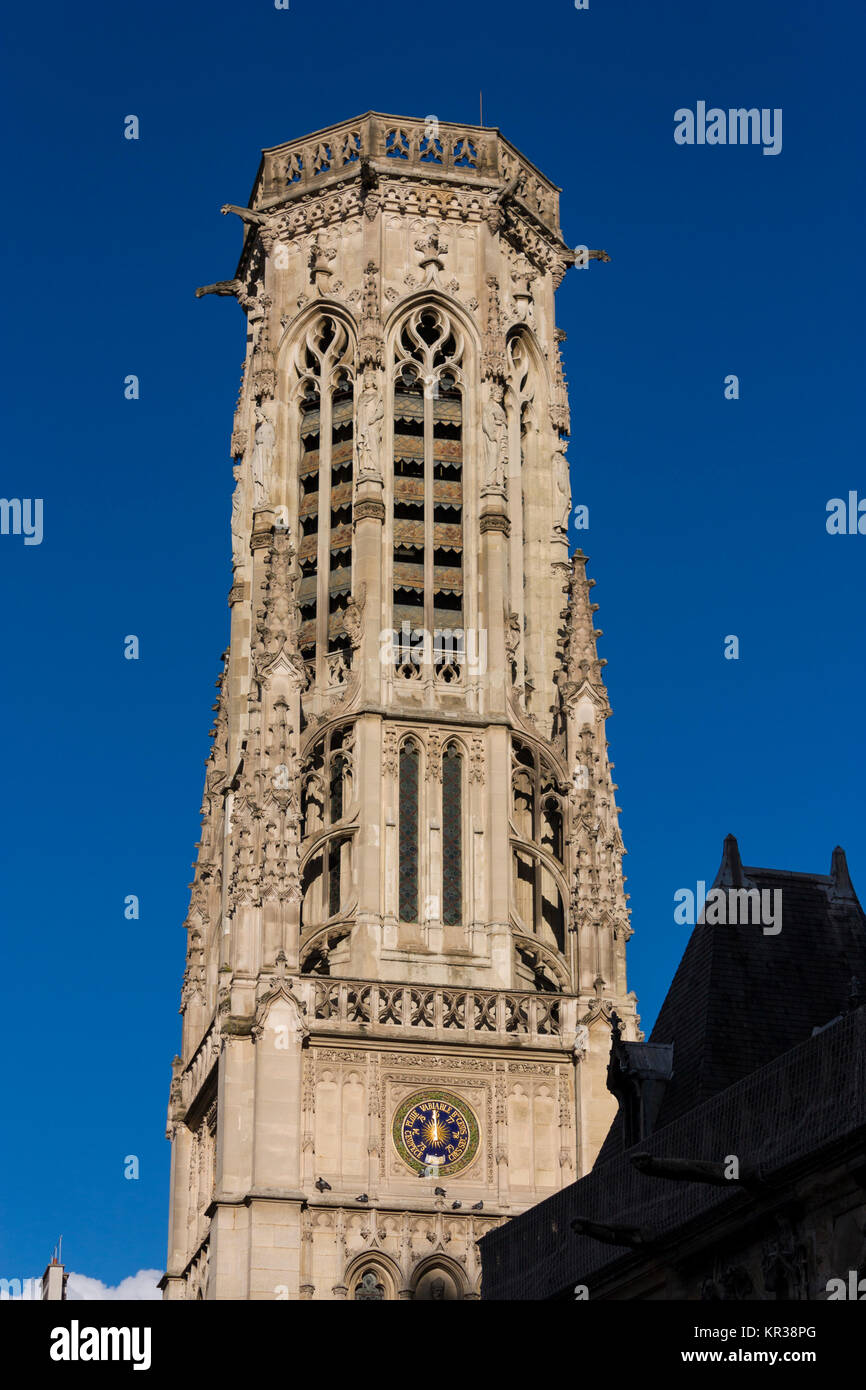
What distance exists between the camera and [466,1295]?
175ft

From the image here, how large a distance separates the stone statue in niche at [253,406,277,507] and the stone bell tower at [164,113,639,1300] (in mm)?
73

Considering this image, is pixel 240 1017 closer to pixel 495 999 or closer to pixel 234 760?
pixel 495 999

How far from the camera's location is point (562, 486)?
65562 mm

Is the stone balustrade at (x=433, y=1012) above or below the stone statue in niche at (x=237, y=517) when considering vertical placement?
below

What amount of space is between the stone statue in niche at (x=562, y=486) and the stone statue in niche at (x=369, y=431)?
5.25 m

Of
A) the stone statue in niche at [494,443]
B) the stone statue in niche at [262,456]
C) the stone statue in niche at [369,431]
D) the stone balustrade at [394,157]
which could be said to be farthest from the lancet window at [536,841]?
the stone balustrade at [394,157]

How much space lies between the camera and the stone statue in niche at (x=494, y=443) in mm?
62531

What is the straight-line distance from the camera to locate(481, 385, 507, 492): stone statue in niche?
205ft

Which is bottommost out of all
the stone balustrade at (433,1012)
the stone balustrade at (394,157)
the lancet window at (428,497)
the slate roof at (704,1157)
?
the slate roof at (704,1157)

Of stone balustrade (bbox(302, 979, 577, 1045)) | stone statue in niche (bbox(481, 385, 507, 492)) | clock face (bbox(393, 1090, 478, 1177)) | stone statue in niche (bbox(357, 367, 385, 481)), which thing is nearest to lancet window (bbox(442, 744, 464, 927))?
stone balustrade (bbox(302, 979, 577, 1045))

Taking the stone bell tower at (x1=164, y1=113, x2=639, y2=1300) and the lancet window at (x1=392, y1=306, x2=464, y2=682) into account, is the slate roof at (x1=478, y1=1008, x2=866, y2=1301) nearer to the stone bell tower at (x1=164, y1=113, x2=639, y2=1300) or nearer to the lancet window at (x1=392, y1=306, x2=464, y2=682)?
the stone bell tower at (x1=164, y1=113, x2=639, y2=1300)

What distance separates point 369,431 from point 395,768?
8.46 m

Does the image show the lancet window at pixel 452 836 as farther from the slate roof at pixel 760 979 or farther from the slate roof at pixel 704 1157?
the slate roof at pixel 760 979

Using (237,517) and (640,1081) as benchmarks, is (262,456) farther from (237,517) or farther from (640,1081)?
(640,1081)
